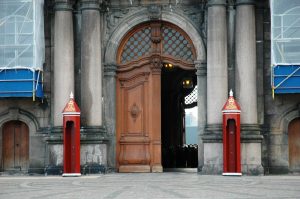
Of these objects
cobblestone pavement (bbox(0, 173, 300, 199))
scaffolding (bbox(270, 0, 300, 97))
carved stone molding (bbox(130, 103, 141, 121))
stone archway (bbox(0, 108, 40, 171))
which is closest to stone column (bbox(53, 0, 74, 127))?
stone archway (bbox(0, 108, 40, 171))

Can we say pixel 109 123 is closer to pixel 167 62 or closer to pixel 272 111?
pixel 167 62

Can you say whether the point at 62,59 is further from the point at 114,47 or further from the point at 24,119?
the point at 24,119

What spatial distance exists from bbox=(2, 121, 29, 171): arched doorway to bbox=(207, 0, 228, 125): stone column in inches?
257

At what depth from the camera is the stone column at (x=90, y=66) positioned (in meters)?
26.0

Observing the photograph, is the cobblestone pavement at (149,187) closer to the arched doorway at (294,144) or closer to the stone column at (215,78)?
the stone column at (215,78)

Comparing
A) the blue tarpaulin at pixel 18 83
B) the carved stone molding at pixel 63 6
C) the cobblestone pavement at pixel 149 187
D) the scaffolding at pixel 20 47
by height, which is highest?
the carved stone molding at pixel 63 6

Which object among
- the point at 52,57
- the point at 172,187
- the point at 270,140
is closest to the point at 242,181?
the point at 172,187

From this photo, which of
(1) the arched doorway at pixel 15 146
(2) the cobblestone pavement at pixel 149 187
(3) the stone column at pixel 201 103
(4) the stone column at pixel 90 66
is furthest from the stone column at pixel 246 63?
(1) the arched doorway at pixel 15 146

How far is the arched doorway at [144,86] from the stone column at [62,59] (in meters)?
1.80

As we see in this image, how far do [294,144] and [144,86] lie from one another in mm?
5308

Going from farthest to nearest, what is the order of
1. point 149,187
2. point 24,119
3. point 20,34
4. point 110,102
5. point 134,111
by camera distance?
point 24,119 < point 134,111 < point 110,102 < point 20,34 < point 149,187

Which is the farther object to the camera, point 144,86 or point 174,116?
point 174,116

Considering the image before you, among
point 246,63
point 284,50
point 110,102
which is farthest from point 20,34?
point 284,50

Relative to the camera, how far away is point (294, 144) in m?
26.1
